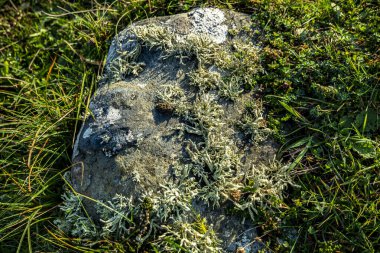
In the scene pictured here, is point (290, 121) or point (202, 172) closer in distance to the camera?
point (202, 172)

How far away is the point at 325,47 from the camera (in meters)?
3.99

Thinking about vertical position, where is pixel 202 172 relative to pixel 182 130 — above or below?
below

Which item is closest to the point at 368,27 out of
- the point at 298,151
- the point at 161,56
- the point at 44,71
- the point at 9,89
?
the point at 298,151

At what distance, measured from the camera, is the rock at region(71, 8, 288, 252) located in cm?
352

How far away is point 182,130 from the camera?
147 inches

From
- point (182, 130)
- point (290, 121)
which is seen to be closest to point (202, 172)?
point (182, 130)

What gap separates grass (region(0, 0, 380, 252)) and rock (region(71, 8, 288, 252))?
0.21m

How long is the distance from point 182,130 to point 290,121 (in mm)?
1030

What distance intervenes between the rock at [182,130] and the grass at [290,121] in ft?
0.68

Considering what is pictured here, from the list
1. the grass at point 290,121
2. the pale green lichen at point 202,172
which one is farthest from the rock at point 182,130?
the grass at point 290,121

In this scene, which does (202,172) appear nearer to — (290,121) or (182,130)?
(182,130)

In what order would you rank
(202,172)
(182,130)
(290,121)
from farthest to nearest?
(290,121), (182,130), (202,172)

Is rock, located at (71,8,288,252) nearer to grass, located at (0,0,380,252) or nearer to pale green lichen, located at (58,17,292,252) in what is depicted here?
pale green lichen, located at (58,17,292,252)

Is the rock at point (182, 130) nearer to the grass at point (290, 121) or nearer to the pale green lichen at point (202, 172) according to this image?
the pale green lichen at point (202, 172)
